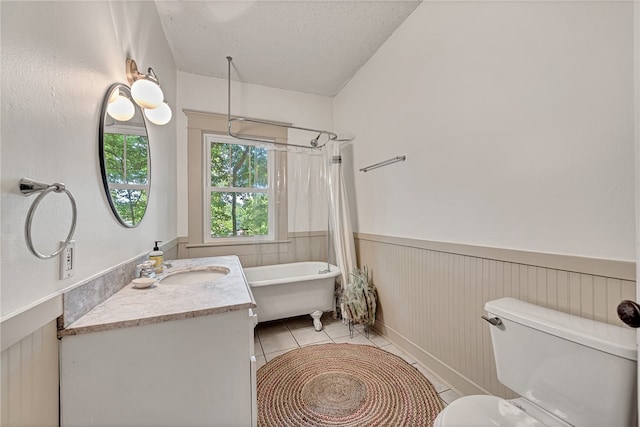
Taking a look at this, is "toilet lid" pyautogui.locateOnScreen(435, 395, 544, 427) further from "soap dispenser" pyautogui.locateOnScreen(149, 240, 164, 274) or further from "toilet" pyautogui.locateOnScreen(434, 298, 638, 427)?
"soap dispenser" pyautogui.locateOnScreen(149, 240, 164, 274)

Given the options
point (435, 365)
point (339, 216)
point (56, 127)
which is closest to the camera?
A: point (56, 127)

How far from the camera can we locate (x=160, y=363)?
0.85m

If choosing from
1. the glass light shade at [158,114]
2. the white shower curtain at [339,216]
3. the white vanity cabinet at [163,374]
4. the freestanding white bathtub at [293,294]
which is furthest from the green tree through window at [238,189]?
the white vanity cabinet at [163,374]

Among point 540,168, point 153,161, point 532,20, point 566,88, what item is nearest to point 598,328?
point 540,168

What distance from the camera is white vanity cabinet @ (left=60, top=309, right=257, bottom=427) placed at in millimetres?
776

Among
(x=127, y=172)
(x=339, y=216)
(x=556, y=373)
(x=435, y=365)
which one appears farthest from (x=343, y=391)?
(x=127, y=172)

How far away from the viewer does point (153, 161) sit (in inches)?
65.7

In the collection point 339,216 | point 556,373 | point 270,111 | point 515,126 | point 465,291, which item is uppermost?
point 270,111

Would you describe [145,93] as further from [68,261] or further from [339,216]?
[339,216]

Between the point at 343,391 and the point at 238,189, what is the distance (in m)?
2.06

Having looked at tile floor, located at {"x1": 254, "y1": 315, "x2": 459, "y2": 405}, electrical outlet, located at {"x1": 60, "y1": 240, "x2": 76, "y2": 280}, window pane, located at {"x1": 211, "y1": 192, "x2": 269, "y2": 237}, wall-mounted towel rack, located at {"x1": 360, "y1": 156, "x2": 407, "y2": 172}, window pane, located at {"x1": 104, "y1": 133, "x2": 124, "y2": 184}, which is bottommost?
tile floor, located at {"x1": 254, "y1": 315, "x2": 459, "y2": 405}

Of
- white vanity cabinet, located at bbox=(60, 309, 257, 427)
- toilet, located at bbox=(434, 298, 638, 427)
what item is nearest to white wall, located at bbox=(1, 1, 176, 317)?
white vanity cabinet, located at bbox=(60, 309, 257, 427)

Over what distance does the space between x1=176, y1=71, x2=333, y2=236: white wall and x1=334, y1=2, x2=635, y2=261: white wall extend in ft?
3.30

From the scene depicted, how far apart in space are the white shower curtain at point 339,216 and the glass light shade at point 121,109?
5.74ft
